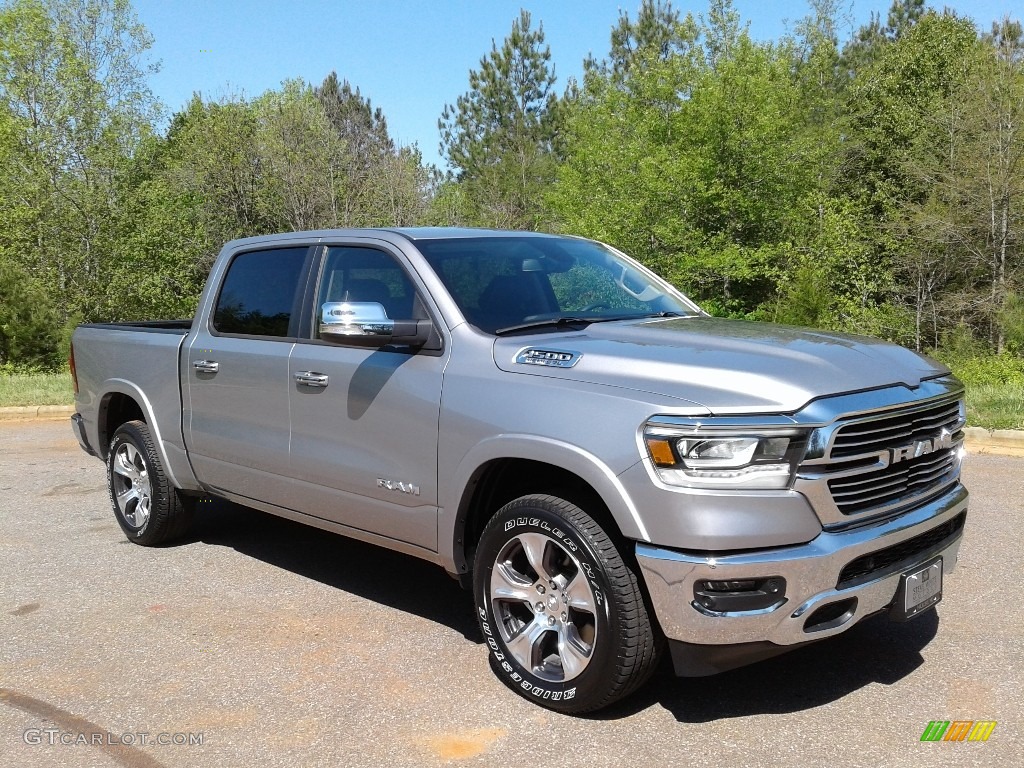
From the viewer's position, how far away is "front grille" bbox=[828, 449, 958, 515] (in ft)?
10.9

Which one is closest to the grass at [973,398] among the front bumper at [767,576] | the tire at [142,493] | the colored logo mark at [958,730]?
the colored logo mark at [958,730]

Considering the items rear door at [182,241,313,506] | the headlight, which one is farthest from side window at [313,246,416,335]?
the headlight

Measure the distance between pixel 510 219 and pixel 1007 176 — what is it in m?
20.7

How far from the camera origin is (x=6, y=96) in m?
27.0

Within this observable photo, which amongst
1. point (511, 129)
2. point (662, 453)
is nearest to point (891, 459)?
point (662, 453)

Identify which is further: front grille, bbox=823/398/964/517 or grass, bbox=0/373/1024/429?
grass, bbox=0/373/1024/429

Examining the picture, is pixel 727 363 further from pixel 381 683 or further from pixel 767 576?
pixel 381 683

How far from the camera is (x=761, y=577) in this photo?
3176 millimetres

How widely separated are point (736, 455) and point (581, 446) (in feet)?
1.85

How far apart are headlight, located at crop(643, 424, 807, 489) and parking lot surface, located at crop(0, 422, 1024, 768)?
38.9 inches

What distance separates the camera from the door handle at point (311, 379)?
4598 millimetres

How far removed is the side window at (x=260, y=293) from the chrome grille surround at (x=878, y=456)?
2912 millimetres

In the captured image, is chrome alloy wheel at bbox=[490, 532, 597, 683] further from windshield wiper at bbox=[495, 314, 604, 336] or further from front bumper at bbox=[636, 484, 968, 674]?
windshield wiper at bbox=[495, 314, 604, 336]

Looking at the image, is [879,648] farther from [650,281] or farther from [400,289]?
[400,289]
